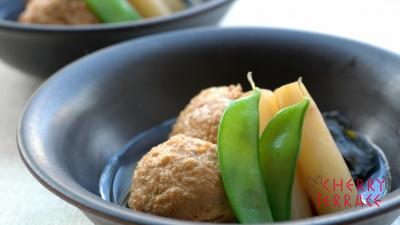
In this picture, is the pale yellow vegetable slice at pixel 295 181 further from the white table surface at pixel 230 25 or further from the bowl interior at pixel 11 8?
the bowl interior at pixel 11 8

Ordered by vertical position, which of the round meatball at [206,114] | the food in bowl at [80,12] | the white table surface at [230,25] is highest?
the food in bowl at [80,12]

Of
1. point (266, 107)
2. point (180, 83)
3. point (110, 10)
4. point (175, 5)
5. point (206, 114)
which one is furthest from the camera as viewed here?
point (175, 5)

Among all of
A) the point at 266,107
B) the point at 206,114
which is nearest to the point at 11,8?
the point at 206,114

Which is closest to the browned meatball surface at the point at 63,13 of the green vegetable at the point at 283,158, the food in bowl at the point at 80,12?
the food in bowl at the point at 80,12

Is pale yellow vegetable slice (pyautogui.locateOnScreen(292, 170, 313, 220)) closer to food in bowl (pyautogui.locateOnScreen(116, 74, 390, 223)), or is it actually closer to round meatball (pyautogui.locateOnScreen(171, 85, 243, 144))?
food in bowl (pyautogui.locateOnScreen(116, 74, 390, 223))

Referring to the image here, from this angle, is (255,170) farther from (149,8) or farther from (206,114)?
→ (149,8)

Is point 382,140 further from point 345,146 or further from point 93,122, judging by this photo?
point 93,122

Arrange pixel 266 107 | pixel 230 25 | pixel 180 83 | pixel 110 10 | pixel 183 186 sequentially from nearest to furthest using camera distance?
pixel 183 186 → pixel 266 107 → pixel 180 83 → pixel 110 10 → pixel 230 25

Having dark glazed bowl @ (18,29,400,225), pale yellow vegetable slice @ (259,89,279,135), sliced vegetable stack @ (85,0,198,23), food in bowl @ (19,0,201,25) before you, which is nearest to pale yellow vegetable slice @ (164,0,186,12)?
sliced vegetable stack @ (85,0,198,23)
